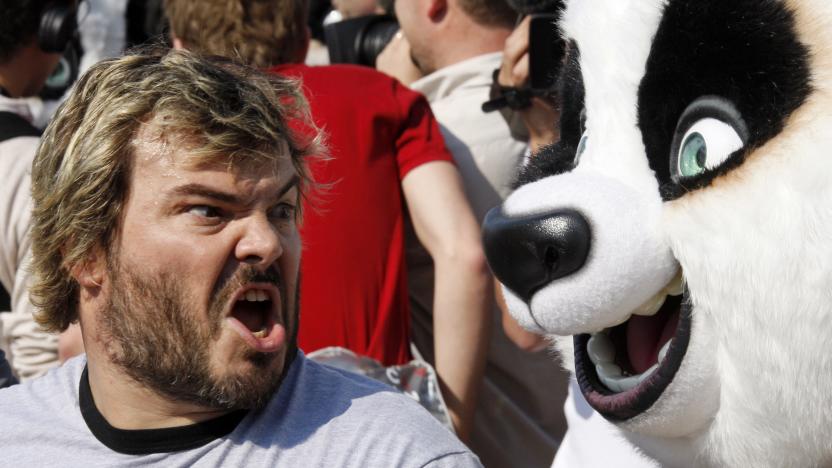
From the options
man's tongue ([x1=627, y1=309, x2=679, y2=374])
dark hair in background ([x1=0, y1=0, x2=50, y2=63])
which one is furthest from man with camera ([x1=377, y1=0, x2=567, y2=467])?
man's tongue ([x1=627, y1=309, x2=679, y2=374])

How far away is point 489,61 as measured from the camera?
2643mm

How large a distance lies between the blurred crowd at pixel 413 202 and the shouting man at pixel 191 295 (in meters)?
0.38

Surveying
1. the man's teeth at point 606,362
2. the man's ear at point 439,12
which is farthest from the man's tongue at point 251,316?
the man's ear at point 439,12

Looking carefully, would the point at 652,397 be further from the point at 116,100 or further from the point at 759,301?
the point at 116,100

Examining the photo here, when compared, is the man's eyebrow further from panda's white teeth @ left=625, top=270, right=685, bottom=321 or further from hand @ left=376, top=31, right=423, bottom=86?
hand @ left=376, top=31, right=423, bottom=86

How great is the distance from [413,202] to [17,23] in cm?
117

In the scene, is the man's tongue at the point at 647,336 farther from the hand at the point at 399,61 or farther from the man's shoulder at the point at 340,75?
the hand at the point at 399,61

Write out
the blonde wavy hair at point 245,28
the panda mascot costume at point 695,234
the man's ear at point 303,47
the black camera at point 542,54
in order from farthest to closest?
1. the man's ear at point 303,47
2. the blonde wavy hair at point 245,28
3. the black camera at point 542,54
4. the panda mascot costume at point 695,234

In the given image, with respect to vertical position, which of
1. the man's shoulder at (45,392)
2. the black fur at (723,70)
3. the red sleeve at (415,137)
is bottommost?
the man's shoulder at (45,392)

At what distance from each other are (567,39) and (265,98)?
0.49 meters

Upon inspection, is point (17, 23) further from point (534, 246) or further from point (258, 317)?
point (534, 246)

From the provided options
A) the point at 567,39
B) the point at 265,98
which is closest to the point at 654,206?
the point at 567,39

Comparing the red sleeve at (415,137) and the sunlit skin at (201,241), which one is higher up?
the sunlit skin at (201,241)

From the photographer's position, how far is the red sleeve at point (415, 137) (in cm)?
235
